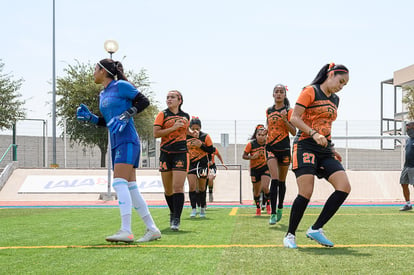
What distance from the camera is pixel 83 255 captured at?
4645 mm

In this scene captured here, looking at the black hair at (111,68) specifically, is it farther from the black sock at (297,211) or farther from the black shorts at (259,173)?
the black shorts at (259,173)

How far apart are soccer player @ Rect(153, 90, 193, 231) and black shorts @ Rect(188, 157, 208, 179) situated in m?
3.01

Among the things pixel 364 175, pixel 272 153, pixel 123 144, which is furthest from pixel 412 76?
pixel 123 144

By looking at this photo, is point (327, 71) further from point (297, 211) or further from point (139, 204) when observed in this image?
point (139, 204)

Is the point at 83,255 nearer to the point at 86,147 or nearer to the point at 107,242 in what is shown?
the point at 107,242

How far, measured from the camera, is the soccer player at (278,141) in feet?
26.7

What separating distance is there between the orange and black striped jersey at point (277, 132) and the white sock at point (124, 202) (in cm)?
327

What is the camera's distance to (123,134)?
561 centimetres

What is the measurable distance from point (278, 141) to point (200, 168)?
2.74m

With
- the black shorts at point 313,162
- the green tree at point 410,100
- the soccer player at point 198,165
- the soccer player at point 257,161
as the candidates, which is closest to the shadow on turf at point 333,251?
the black shorts at point 313,162

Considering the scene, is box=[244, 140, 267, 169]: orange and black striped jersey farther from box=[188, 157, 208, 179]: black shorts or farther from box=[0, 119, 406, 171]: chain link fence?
box=[0, 119, 406, 171]: chain link fence

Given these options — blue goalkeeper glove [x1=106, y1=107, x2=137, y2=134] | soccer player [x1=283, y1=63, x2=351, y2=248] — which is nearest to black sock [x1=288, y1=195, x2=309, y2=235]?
soccer player [x1=283, y1=63, x2=351, y2=248]

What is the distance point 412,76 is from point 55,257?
4702 centimetres

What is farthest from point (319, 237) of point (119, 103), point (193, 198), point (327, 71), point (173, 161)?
point (193, 198)
